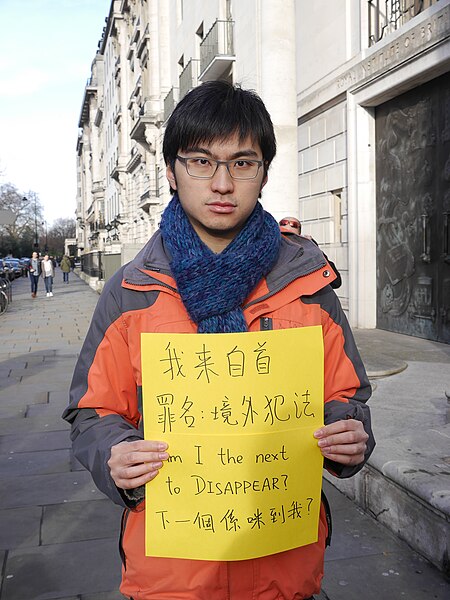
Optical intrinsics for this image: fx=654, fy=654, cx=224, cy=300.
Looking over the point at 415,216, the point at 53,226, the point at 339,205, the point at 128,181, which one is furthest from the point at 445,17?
the point at 53,226

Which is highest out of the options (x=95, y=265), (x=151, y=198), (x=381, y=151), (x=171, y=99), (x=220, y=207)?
(x=171, y=99)

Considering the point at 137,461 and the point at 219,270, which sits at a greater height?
the point at 219,270

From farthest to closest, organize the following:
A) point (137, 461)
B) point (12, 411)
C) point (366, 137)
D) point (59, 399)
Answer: point (366, 137) < point (59, 399) < point (12, 411) < point (137, 461)

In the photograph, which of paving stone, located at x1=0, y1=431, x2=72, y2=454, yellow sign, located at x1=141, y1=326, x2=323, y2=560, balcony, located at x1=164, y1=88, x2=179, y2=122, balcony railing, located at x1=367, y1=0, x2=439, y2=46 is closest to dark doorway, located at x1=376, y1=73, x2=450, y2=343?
balcony railing, located at x1=367, y1=0, x2=439, y2=46

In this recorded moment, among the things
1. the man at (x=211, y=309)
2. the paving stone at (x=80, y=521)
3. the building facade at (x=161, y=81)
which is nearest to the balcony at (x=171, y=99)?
the building facade at (x=161, y=81)

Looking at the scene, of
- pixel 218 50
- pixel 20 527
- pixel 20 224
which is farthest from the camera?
pixel 20 224

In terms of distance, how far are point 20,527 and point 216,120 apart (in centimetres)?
341

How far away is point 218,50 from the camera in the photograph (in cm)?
1972

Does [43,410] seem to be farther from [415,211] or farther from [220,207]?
[415,211]

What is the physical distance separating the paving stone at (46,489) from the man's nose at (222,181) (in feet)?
11.6

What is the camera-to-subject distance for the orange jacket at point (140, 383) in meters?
1.68

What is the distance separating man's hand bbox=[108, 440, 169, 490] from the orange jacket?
0.24 ft

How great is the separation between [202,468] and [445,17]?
355 inches

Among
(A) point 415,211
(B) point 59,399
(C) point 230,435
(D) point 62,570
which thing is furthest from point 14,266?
(C) point 230,435
